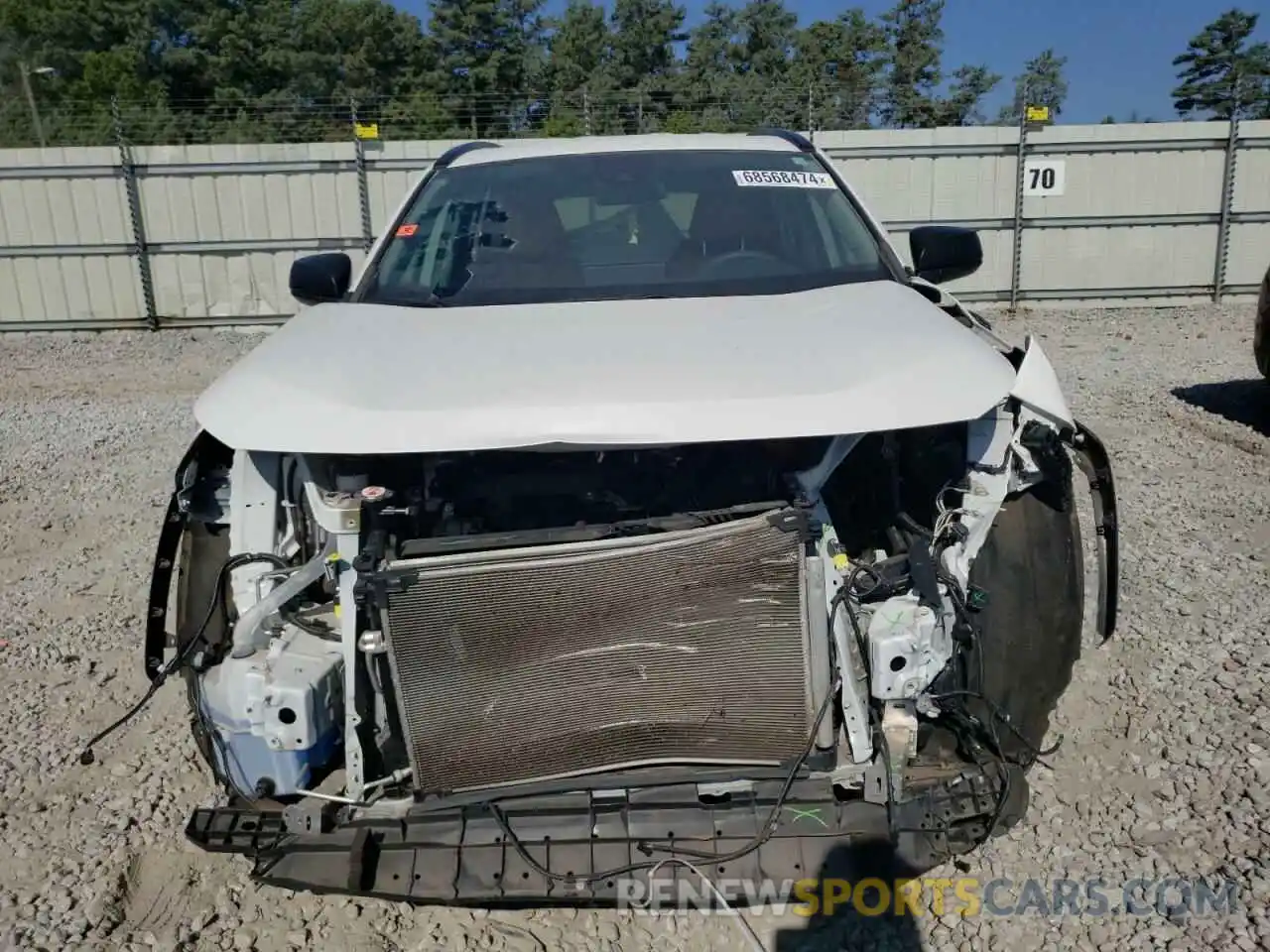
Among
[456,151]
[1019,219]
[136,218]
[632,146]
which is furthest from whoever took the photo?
[1019,219]

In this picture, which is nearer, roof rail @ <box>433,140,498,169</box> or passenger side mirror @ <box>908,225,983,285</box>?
passenger side mirror @ <box>908,225,983,285</box>

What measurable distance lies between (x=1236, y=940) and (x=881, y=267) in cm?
205

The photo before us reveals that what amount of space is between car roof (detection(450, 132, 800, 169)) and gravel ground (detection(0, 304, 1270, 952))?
227cm

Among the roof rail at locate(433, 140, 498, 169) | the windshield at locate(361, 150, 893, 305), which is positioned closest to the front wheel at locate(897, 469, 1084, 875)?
the windshield at locate(361, 150, 893, 305)

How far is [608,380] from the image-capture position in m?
2.19

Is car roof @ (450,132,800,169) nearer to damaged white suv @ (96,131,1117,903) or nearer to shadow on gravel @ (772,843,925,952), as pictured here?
damaged white suv @ (96,131,1117,903)

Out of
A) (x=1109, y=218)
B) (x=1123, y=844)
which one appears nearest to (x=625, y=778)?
(x=1123, y=844)

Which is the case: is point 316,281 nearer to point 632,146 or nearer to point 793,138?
point 632,146

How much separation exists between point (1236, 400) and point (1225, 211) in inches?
243

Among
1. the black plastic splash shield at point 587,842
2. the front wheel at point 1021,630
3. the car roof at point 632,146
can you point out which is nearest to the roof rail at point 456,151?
the car roof at point 632,146

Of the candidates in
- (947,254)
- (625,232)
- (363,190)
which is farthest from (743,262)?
(363,190)

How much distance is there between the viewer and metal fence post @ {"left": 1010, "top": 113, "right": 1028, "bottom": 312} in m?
12.5

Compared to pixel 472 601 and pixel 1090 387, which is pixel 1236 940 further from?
pixel 1090 387

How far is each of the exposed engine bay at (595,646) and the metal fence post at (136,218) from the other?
37.8ft
